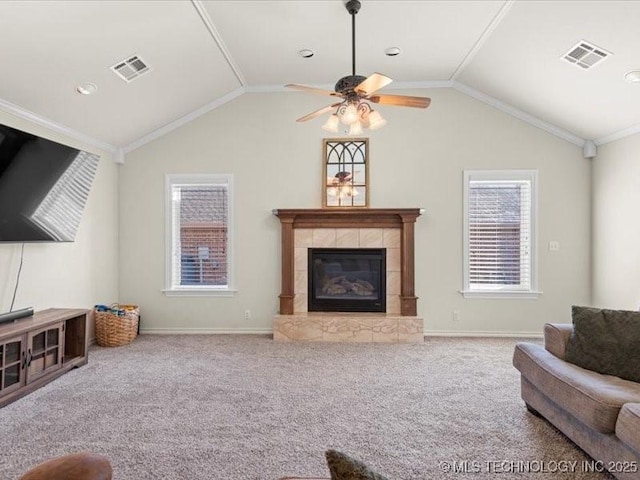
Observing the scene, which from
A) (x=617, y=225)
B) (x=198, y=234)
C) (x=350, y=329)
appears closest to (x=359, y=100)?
(x=350, y=329)

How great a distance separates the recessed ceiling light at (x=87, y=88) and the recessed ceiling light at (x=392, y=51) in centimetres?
301

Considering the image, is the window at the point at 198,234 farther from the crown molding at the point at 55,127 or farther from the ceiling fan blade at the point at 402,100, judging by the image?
the ceiling fan blade at the point at 402,100

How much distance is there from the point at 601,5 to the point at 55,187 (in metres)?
4.92

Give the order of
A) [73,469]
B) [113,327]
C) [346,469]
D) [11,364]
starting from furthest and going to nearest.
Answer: [113,327], [11,364], [73,469], [346,469]

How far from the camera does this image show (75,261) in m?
4.29

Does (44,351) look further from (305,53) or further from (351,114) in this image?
(305,53)

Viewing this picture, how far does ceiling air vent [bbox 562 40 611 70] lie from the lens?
126 inches

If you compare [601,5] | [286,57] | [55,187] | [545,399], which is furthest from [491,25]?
[55,187]

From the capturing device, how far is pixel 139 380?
335cm

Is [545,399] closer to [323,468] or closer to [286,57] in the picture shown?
[323,468]

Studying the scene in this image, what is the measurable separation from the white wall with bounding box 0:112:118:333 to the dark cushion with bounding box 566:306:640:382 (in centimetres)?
471

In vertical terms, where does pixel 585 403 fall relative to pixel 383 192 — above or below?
below

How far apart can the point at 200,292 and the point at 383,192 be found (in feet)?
9.23

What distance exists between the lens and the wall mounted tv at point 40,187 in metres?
3.13
